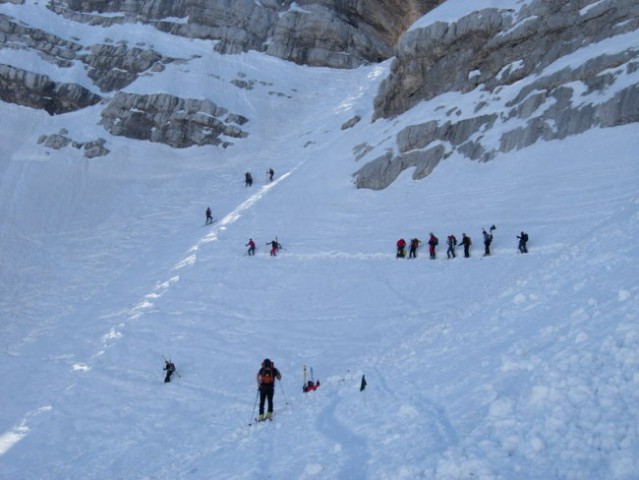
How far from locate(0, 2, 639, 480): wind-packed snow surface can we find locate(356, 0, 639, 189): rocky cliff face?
4.32ft

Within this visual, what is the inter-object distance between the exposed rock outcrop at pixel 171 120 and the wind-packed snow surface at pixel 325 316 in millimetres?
6038

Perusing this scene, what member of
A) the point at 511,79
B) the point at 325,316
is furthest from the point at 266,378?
the point at 511,79

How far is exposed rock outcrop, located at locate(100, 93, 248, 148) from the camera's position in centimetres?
5822

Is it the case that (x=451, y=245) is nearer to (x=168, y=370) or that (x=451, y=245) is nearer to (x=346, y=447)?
(x=168, y=370)

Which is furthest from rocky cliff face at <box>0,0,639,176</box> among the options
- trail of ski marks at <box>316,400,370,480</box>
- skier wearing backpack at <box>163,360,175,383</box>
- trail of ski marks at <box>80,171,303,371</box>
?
trail of ski marks at <box>316,400,370,480</box>

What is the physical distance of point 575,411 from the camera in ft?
23.1

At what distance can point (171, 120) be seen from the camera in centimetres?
Answer: 5906

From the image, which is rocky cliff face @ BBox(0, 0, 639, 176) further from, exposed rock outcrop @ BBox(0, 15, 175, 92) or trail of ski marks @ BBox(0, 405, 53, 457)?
trail of ski marks @ BBox(0, 405, 53, 457)

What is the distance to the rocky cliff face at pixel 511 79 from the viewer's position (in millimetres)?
28516

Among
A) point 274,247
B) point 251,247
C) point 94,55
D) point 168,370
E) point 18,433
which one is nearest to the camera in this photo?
point 18,433

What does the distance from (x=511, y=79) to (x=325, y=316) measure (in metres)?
21.4

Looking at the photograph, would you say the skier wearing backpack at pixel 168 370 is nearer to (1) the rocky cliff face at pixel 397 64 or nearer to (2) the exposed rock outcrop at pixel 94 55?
(1) the rocky cliff face at pixel 397 64

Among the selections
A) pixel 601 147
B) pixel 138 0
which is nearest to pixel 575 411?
pixel 601 147

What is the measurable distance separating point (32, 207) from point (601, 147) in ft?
130
